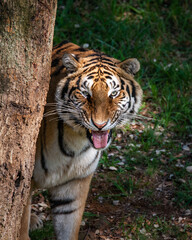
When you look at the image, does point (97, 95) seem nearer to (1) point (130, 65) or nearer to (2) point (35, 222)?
(1) point (130, 65)

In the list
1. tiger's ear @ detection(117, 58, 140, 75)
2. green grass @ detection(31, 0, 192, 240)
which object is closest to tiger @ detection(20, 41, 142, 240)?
tiger's ear @ detection(117, 58, 140, 75)

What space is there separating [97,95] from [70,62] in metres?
0.38

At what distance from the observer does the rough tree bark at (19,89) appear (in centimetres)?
256

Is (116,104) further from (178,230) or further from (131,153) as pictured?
(131,153)

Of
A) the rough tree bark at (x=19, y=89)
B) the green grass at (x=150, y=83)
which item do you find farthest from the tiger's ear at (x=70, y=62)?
the green grass at (x=150, y=83)

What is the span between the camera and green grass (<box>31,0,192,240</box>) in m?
4.65

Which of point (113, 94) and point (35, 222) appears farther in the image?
point (35, 222)

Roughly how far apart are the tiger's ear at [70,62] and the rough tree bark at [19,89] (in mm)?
504

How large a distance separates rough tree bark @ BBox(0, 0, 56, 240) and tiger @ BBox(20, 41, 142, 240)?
1.47 feet

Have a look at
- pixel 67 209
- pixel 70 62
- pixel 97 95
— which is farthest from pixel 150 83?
pixel 97 95

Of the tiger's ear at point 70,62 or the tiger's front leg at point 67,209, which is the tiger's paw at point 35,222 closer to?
the tiger's front leg at point 67,209

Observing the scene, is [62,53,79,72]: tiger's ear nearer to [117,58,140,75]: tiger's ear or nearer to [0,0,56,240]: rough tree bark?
[117,58,140,75]: tiger's ear

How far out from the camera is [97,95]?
10.4ft

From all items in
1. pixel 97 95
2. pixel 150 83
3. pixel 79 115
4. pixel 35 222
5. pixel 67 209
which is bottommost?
pixel 35 222
